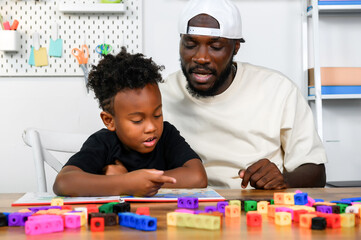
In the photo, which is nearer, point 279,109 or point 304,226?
point 304,226

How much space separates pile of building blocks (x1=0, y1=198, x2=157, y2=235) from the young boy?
295mm

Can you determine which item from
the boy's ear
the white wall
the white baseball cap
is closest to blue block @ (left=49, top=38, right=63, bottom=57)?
the white wall

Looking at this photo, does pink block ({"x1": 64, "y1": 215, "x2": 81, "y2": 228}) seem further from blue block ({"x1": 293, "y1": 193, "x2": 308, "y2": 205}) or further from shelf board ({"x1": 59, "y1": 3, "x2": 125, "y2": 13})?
shelf board ({"x1": 59, "y1": 3, "x2": 125, "y2": 13})

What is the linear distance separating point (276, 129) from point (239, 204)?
95 centimetres

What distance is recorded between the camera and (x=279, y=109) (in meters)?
1.90

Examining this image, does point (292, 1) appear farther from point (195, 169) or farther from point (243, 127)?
point (195, 169)

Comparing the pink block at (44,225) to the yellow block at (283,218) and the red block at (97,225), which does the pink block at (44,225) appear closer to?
the red block at (97,225)

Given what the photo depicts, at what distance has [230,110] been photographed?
1.87 m

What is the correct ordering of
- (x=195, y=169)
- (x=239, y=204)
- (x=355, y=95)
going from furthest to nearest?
(x=355, y=95) < (x=195, y=169) < (x=239, y=204)

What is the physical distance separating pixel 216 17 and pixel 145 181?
87 cm

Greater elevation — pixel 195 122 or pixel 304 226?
pixel 195 122

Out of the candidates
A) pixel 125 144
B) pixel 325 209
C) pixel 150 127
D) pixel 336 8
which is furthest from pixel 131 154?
pixel 336 8

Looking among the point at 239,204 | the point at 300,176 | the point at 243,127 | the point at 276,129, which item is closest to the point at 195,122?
the point at 243,127

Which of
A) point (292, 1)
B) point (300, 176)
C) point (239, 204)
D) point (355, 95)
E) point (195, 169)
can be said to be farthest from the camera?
point (292, 1)
